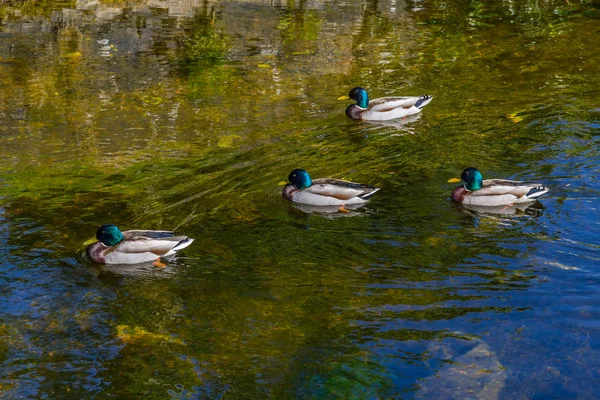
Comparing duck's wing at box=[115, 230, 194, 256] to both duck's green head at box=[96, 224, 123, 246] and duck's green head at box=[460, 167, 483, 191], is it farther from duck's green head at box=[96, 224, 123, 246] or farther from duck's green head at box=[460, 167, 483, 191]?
duck's green head at box=[460, 167, 483, 191]

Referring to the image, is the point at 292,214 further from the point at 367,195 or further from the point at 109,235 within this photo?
the point at 109,235

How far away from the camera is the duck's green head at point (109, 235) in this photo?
30.1ft

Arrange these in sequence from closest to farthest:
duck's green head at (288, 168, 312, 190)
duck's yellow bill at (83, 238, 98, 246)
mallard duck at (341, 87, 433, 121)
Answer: duck's yellow bill at (83, 238, 98, 246) < duck's green head at (288, 168, 312, 190) < mallard duck at (341, 87, 433, 121)

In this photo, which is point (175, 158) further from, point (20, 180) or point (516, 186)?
point (516, 186)

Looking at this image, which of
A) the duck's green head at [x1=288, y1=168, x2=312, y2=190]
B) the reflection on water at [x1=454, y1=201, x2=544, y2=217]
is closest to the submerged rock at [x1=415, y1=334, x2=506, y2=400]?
the reflection on water at [x1=454, y1=201, x2=544, y2=217]

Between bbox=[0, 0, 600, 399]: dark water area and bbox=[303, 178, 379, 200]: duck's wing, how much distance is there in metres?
0.20

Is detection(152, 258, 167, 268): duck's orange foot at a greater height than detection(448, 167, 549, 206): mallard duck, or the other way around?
detection(448, 167, 549, 206): mallard duck

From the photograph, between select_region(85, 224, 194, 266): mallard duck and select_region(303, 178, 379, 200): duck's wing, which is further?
select_region(303, 178, 379, 200): duck's wing

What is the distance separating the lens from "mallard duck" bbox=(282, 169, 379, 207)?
1028cm

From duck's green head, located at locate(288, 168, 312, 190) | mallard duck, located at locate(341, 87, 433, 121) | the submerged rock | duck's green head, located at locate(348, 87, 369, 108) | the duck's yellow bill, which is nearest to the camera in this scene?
the submerged rock

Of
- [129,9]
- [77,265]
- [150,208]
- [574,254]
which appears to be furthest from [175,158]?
[129,9]

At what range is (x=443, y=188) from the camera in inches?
423

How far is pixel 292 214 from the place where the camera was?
10.4 meters

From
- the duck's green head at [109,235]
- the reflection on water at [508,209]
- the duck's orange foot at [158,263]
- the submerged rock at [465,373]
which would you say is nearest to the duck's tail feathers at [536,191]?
the reflection on water at [508,209]
